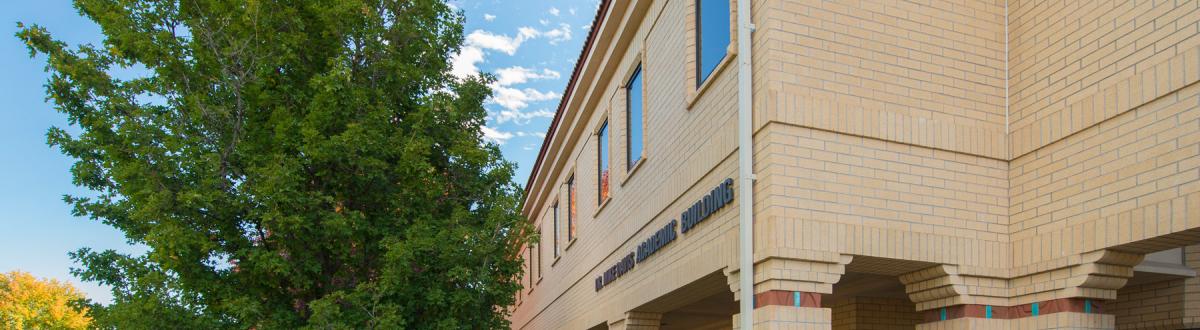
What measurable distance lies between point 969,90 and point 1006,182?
868 millimetres

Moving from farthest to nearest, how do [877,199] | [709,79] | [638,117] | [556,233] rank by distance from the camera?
[556,233] → [638,117] → [709,79] → [877,199]

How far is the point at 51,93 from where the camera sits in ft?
38.4

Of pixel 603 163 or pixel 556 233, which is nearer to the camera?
pixel 603 163

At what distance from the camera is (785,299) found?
8055mm

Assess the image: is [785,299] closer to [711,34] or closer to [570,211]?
[711,34]

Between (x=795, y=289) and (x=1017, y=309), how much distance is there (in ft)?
6.37

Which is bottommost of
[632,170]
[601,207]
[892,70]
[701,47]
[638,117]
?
[601,207]

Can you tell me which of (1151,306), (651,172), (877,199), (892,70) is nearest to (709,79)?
(892,70)

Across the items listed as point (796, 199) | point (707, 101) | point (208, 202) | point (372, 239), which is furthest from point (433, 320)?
point (796, 199)

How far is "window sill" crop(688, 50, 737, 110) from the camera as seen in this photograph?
9172 millimetres

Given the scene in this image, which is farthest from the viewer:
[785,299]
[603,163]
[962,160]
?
[603,163]

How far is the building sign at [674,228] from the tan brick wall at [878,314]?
2.56 meters

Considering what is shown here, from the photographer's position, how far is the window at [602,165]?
1575cm

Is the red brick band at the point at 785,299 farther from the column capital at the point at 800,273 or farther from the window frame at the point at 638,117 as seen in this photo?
the window frame at the point at 638,117
